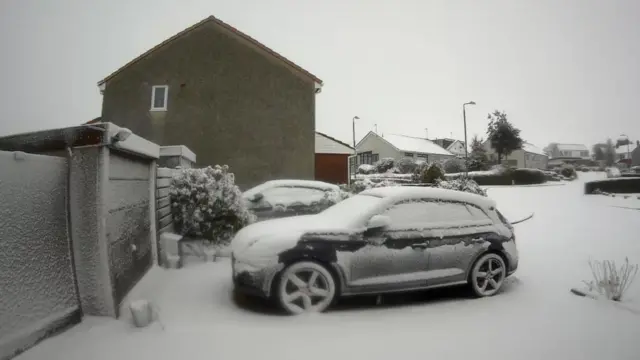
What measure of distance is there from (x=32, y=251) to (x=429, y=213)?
4255 millimetres

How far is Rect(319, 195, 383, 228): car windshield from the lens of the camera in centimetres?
421

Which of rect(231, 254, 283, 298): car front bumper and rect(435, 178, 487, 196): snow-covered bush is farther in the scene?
rect(435, 178, 487, 196): snow-covered bush

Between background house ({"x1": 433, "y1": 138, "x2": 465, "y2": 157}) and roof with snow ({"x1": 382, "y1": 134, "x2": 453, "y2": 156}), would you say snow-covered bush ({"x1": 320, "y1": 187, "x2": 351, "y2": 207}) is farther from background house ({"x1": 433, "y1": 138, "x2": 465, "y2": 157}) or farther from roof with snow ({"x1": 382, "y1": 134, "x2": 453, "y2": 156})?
background house ({"x1": 433, "y1": 138, "x2": 465, "y2": 157})

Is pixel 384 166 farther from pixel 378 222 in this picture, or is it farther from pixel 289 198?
pixel 378 222

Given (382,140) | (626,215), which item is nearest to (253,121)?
(626,215)

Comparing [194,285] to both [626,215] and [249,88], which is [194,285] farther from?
[626,215]

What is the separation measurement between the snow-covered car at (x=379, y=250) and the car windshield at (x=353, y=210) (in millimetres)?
20

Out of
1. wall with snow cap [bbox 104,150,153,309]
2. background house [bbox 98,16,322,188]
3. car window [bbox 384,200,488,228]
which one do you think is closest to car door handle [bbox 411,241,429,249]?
car window [bbox 384,200,488,228]

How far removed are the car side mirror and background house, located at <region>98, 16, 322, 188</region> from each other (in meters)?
10.7

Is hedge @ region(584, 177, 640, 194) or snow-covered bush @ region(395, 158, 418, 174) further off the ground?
snow-covered bush @ region(395, 158, 418, 174)

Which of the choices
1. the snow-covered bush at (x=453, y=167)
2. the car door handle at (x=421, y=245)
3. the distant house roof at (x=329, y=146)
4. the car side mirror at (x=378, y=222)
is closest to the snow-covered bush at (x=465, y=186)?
the distant house roof at (x=329, y=146)

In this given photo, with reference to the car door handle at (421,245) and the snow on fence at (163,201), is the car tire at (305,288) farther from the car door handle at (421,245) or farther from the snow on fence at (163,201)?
the snow on fence at (163,201)

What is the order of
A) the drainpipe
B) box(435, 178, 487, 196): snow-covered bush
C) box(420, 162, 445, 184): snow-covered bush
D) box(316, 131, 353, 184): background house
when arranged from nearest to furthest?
the drainpipe
box(435, 178, 487, 196): snow-covered bush
box(420, 162, 445, 184): snow-covered bush
box(316, 131, 353, 184): background house

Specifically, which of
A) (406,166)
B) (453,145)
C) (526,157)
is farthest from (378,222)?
(526,157)
